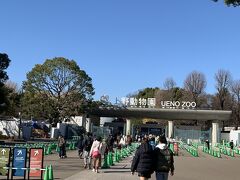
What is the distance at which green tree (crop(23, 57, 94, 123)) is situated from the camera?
65.1 m

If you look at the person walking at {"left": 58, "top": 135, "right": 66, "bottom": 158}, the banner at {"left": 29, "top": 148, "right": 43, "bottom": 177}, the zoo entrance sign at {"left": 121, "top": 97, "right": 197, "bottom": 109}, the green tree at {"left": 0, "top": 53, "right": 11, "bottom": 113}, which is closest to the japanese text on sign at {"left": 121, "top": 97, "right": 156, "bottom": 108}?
the zoo entrance sign at {"left": 121, "top": 97, "right": 197, "bottom": 109}

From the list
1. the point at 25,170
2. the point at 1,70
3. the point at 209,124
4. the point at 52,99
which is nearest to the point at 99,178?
the point at 25,170

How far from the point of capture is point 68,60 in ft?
220

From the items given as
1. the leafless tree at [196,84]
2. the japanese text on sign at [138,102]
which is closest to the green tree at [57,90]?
the japanese text on sign at [138,102]

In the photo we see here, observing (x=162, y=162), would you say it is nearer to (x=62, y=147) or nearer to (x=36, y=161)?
(x=36, y=161)

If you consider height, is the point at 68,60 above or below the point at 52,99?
above

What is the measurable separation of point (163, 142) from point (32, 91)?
58.0 meters

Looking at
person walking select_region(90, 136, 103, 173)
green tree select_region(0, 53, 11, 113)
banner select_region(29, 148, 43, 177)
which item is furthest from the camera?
green tree select_region(0, 53, 11, 113)

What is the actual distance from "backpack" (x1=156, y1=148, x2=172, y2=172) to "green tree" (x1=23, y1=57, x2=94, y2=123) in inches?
2169

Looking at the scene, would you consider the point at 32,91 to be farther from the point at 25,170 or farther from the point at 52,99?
the point at 25,170

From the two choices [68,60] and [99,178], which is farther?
[68,60]

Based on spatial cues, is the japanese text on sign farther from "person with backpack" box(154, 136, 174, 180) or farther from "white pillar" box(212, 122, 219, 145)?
"person with backpack" box(154, 136, 174, 180)

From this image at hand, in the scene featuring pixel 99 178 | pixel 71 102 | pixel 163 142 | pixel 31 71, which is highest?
pixel 31 71

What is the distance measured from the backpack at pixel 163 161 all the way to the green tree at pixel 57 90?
55.1 m
